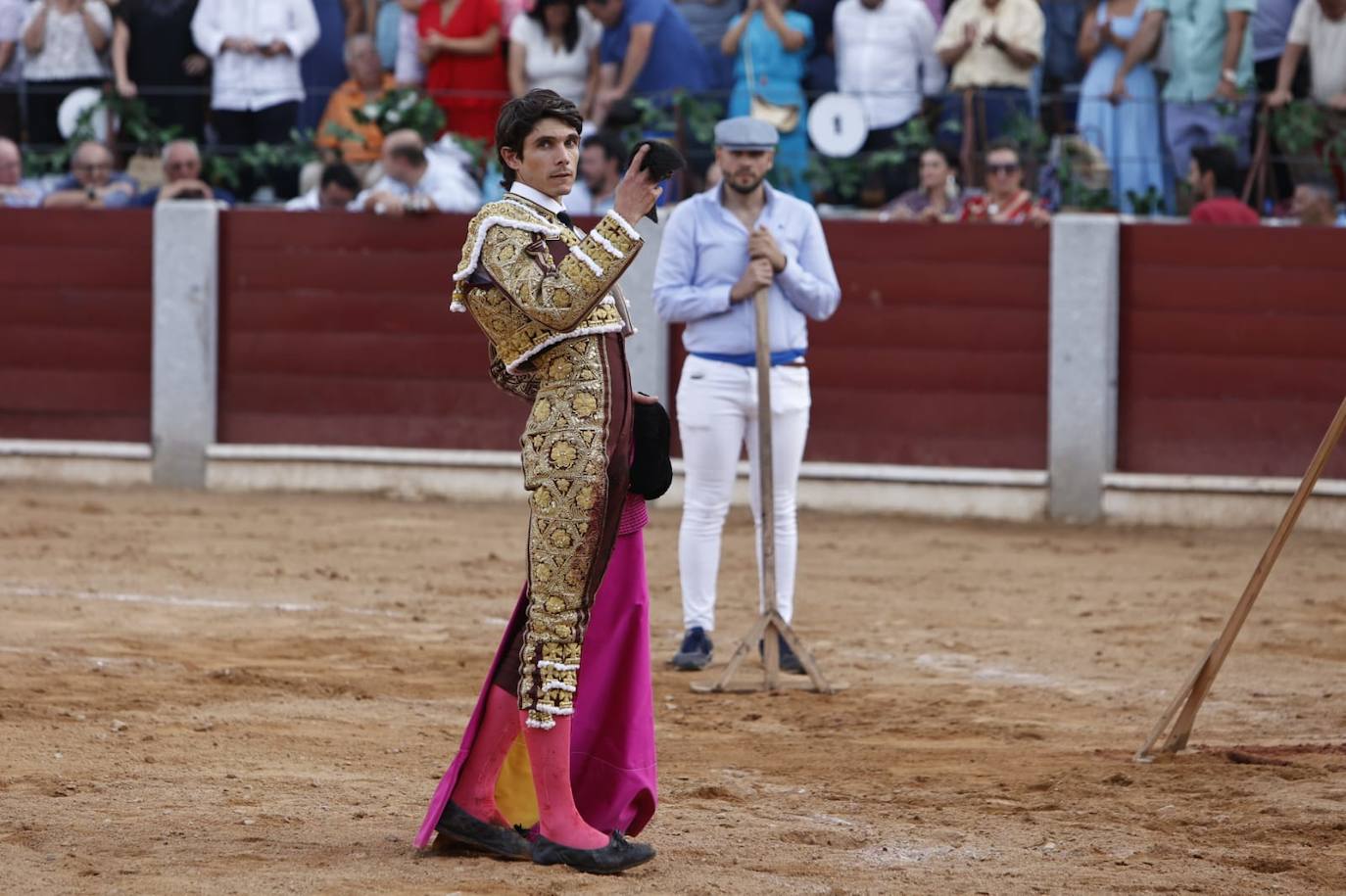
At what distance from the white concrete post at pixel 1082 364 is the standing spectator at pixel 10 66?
5.55 metres

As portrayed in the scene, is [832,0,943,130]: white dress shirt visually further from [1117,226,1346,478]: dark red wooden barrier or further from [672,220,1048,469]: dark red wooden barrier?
[1117,226,1346,478]: dark red wooden barrier

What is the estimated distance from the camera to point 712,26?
1079cm

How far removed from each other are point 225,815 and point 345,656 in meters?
2.06

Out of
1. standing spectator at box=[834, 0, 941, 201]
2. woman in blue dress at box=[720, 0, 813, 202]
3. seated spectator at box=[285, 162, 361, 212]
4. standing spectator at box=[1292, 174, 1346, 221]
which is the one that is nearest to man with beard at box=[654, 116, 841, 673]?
woman in blue dress at box=[720, 0, 813, 202]

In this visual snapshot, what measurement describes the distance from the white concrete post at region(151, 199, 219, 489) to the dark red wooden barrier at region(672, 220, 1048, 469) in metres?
3.06

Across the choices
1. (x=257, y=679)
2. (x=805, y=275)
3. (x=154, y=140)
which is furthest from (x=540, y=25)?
(x=257, y=679)

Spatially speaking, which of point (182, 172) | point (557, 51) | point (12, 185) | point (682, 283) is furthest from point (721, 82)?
point (682, 283)

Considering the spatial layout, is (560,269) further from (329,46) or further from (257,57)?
(329,46)

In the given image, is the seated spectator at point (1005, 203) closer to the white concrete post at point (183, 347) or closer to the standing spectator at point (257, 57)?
the standing spectator at point (257, 57)

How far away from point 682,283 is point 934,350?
13.4 ft

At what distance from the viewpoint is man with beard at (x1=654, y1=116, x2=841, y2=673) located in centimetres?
602

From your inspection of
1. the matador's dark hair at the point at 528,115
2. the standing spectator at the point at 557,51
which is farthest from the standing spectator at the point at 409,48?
the matador's dark hair at the point at 528,115


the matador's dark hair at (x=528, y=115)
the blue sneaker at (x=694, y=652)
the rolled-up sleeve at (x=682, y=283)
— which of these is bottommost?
the blue sneaker at (x=694, y=652)

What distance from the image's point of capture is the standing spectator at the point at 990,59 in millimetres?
9773
